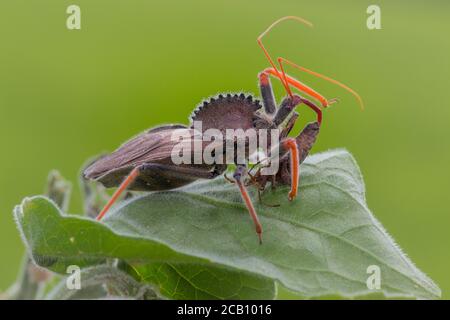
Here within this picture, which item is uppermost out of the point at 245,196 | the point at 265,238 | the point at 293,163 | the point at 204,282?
the point at 293,163

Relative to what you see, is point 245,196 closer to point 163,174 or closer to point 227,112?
point 163,174

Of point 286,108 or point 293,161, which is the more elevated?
point 286,108

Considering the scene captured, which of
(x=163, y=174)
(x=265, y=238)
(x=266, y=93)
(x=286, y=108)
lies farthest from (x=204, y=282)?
(x=266, y=93)

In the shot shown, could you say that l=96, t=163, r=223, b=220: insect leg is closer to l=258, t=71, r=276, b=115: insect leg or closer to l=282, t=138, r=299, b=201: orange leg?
l=282, t=138, r=299, b=201: orange leg

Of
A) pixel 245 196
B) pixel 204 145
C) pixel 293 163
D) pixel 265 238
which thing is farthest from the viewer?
pixel 204 145

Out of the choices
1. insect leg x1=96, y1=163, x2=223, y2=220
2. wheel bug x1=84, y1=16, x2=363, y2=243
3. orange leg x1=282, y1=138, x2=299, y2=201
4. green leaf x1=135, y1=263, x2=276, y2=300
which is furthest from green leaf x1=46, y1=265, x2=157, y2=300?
orange leg x1=282, y1=138, x2=299, y2=201

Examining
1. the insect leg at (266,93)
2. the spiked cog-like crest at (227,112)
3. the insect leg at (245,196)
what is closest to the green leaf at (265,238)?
the insect leg at (245,196)
